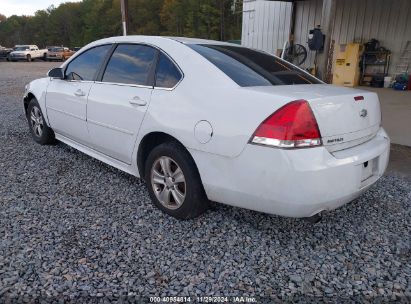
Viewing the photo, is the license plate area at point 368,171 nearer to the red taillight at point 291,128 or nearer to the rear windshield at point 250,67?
the red taillight at point 291,128

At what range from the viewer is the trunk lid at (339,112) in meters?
2.29

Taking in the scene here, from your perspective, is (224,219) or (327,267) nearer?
(327,267)

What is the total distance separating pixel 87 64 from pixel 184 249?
249 centimetres

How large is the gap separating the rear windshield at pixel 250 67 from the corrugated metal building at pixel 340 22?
9.80m

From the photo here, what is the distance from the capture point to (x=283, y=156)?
2168mm

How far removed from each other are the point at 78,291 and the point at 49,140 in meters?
3.30

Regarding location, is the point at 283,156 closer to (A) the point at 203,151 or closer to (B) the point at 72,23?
(A) the point at 203,151

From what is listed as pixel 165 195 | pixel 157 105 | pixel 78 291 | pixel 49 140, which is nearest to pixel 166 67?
pixel 157 105

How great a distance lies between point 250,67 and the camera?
2820 mm

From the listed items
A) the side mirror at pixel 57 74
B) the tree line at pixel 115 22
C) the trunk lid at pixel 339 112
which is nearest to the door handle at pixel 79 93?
the side mirror at pixel 57 74

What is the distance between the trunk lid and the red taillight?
59mm

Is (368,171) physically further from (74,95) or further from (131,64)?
(74,95)

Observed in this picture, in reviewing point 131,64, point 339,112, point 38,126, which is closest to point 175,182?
point 131,64

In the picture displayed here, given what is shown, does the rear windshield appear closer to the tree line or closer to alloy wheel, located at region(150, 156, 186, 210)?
alloy wheel, located at region(150, 156, 186, 210)
